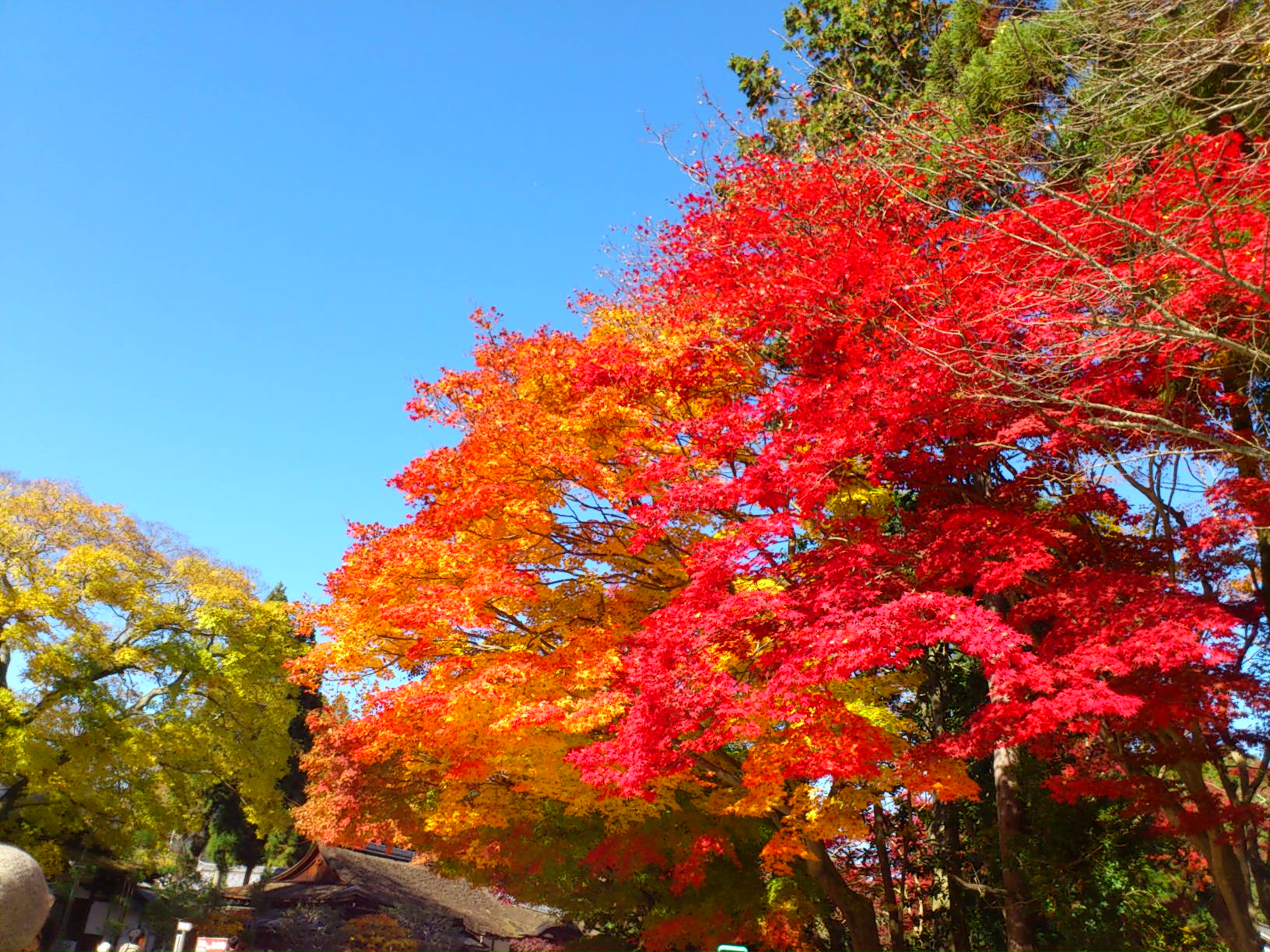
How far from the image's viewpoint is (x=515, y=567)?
13.0m

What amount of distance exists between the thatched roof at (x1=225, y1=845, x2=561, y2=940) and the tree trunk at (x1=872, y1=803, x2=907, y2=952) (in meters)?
15.2

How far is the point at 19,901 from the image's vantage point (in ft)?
14.6

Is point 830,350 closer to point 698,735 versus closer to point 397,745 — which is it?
point 698,735

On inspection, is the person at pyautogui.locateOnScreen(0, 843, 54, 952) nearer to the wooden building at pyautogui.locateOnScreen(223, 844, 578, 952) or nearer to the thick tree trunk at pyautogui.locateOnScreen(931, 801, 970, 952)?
the thick tree trunk at pyautogui.locateOnScreen(931, 801, 970, 952)

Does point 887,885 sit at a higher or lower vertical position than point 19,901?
higher

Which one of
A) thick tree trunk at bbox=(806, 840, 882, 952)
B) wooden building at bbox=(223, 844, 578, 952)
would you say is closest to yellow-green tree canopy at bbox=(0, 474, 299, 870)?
wooden building at bbox=(223, 844, 578, 952)

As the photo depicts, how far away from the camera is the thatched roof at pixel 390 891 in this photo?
27734 mm

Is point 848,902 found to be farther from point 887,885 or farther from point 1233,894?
point 1233,894

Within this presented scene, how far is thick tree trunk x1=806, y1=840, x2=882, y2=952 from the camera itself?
41.0 feet

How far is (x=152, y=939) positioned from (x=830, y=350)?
26.3 metres

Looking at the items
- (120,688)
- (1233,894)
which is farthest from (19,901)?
(120,688)

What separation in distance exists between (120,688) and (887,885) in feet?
61.1

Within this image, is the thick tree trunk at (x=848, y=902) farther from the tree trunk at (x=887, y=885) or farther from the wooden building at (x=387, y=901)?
the wooden building at (x=387, y=901)

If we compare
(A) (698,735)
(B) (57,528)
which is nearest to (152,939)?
(B) (57,528)
